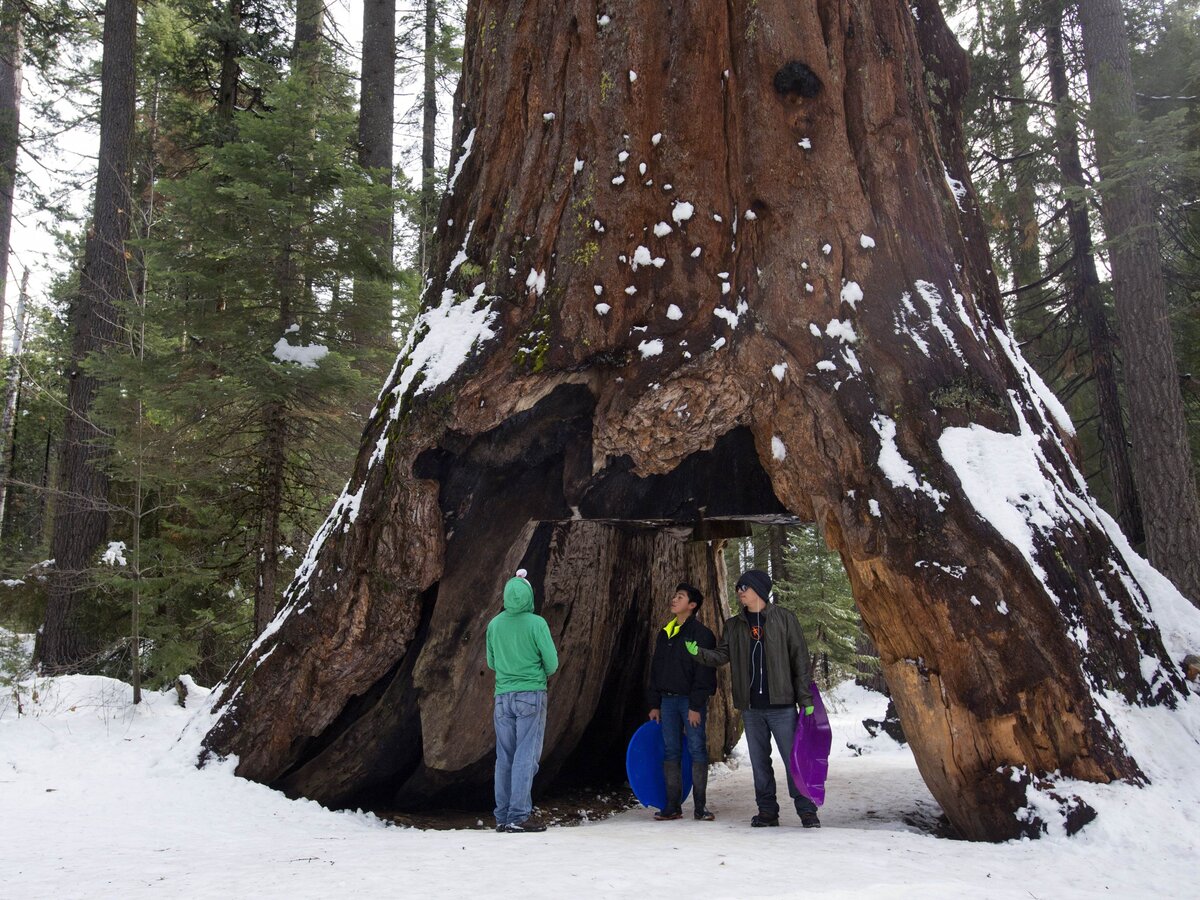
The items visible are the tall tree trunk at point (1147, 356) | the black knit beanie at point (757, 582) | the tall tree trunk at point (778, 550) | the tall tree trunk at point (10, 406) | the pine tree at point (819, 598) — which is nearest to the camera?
the black knit beanie at point (757, 582)

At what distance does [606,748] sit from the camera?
8.73 metres

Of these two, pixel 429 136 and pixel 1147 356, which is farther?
pixel 429 136

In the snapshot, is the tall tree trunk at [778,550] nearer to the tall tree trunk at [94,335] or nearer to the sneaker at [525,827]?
the sneaker at [525,827]

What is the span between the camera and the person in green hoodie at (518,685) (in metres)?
5.59

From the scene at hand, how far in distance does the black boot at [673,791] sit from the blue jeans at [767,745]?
0.83m

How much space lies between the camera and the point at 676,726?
6531 millimetres

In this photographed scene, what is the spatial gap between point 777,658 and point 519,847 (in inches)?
86.3

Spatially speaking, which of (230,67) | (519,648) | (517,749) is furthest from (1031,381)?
(230,67)

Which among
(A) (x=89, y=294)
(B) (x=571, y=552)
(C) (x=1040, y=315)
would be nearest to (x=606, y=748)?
(B) (x=571, y=552)

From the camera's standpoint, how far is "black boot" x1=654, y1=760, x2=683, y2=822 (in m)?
6.42

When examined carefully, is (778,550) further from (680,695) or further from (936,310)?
(936,310)

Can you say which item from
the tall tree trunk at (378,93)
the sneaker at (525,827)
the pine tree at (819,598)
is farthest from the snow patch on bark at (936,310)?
the pine tree at (819,598)

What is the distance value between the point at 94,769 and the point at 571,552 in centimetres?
414

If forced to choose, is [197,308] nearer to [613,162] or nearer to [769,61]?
[613,162]
